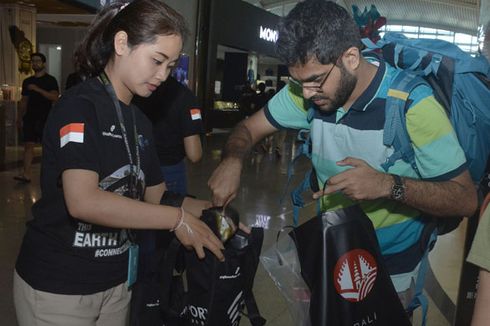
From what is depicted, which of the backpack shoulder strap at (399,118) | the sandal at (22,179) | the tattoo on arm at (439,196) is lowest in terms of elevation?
the sandal at (22,179)

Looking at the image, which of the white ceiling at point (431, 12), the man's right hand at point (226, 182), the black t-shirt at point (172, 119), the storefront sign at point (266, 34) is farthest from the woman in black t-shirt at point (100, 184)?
the white ceiling at point (431, 12)

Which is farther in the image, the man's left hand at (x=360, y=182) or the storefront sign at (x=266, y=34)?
the storefront sign at (x=266, y=34)

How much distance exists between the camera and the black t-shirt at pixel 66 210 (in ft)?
4.58

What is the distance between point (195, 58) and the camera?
14977 mm

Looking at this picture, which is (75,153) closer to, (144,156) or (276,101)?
(144,156)

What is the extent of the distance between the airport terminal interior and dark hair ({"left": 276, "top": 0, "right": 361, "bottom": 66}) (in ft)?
1.77

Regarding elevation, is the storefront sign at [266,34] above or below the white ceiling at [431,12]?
below

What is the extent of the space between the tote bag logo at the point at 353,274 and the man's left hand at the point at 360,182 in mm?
183

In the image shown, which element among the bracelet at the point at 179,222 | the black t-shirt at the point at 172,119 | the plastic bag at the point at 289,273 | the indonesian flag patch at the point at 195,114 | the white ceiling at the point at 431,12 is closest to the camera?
the bracelet at the point at 179,222

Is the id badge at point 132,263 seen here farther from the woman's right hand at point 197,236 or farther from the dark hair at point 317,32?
the dark hair at point 317,32

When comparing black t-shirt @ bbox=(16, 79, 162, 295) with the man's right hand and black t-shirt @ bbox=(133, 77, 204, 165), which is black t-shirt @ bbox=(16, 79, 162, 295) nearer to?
the man's right hand

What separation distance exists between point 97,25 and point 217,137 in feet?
48.3

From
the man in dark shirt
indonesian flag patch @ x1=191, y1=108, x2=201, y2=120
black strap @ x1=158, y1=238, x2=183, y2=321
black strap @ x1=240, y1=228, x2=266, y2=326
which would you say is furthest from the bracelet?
the man in dark shirt

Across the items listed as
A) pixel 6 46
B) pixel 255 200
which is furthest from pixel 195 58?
pixel 255 200
